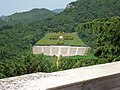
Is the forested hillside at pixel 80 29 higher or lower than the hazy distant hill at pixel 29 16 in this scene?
higher

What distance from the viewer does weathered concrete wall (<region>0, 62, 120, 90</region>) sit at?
164 centimetres

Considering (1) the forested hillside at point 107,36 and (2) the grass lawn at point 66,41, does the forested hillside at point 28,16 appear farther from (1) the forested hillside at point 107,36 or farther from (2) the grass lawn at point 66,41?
(1) the forested hillside at point 107,36

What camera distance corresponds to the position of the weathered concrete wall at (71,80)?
5.38ft

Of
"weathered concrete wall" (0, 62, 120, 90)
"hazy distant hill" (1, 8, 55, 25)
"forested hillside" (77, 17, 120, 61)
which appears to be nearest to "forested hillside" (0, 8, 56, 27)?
"hazy distant hill" (1, 8, 55, 25)

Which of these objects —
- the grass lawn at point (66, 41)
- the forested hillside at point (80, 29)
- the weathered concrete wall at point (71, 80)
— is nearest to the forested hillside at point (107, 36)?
the forested hillside at point (80, 29)

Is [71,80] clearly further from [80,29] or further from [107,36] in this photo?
[80,29]

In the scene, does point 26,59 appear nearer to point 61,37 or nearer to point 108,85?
point 108,85

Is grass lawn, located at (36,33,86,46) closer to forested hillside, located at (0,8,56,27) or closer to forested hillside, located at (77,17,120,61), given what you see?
forested hillside, located at (0,8,56,27)

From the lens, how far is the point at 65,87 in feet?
5.37

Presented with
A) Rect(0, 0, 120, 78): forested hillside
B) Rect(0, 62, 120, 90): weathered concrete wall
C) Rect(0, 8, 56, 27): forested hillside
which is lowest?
Rect(0, 8, 56, 27): forested hillside

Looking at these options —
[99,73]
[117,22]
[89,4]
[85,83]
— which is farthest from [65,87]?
[89,4]

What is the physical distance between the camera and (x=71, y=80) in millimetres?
1731

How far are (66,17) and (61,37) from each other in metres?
5.16

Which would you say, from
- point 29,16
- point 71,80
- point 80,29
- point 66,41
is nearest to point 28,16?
point 29,16
